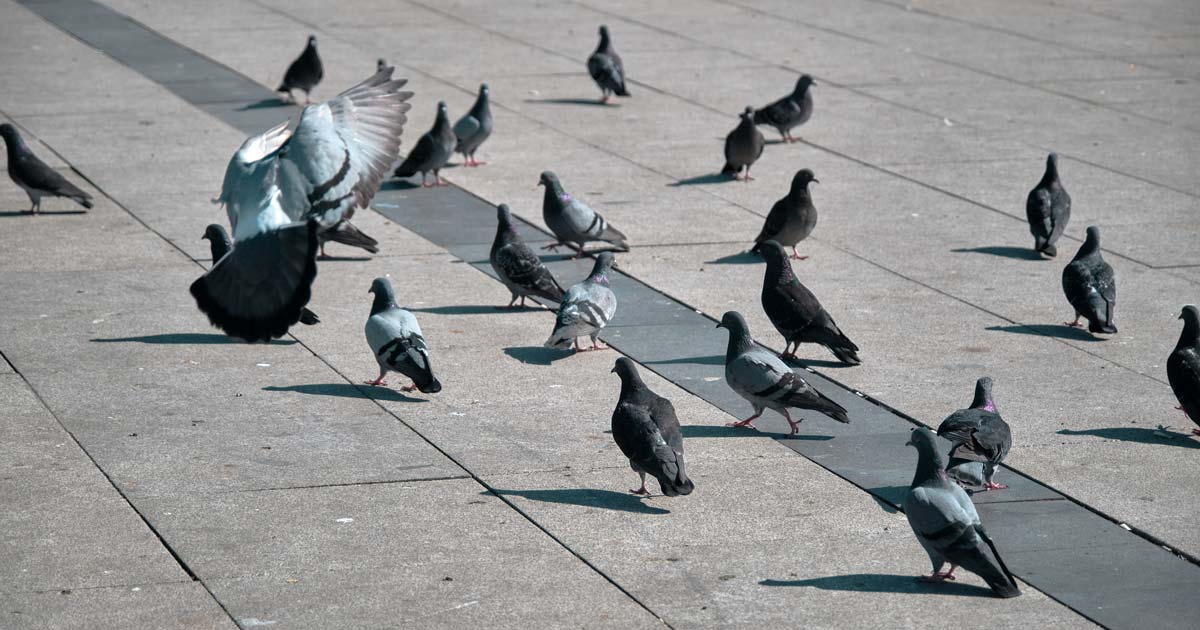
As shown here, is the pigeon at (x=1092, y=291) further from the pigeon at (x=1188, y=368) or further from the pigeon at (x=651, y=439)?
the pigeon at (x=651, y=439)

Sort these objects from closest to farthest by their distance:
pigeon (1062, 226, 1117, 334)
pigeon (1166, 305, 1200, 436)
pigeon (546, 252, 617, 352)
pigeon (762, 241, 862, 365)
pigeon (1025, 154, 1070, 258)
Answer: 1. pigeon (1166, 305, 1200, 436)
2. pigeon (762, 241, 862, 365)
3. pigeon (546, 252, 617, 352)
4. pigeon (1062, 226, 1117, 334)
5. pigeon (1025, 154, 1070, 258)

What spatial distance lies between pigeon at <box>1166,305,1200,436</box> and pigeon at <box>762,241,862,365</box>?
1836mm

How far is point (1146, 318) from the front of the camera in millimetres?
11016

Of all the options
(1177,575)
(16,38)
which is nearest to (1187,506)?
(1177,575)

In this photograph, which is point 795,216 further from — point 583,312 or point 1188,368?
point 1188,368

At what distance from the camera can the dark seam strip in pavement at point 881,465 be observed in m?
6.79

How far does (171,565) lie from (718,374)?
3.99 meters

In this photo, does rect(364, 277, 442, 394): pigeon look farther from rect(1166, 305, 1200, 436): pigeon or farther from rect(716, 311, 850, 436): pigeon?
rect(1166, 305, 1200, 436): pigeon

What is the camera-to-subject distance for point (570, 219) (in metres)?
12.2

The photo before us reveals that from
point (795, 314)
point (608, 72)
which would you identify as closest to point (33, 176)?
point (795, 314)

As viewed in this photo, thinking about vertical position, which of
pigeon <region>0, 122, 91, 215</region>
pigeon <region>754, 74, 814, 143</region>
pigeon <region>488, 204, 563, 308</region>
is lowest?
pigeon <region>0, 122, 91, 215</region>

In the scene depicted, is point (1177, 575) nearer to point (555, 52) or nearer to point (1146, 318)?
point (1146, 318)

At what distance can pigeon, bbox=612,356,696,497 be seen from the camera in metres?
7.48

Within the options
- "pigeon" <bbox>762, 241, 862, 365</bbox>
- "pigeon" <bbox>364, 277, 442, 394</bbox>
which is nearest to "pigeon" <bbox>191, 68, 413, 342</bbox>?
"pigeon" <bbox>364, 277, 442, 394</bbox>
